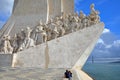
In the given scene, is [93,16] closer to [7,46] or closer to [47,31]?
[47,31]

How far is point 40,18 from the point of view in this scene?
14.9 m

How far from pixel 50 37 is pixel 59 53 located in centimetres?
113

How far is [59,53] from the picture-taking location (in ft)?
40.4

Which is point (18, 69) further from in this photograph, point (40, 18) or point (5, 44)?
point (40, 18)

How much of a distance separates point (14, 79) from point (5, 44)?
261 centimetres

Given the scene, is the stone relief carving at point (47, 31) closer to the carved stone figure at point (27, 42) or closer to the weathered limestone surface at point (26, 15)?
the carved stone figure at point (27, 42)

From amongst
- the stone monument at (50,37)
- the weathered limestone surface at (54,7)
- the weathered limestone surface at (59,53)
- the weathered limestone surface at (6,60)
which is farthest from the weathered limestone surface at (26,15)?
the weathered limestone surface at (6,60)

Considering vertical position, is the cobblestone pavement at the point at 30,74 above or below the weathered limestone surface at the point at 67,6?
below

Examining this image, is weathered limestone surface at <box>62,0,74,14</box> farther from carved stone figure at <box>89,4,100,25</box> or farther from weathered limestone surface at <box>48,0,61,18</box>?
carved stone figure at <box>89,4,100,25</box>

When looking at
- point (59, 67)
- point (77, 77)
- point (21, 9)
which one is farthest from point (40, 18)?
point (77, 77)

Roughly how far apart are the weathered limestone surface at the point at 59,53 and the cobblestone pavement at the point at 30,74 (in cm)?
43

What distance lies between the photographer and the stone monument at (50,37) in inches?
480

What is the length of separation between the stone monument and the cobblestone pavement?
1.33 feet

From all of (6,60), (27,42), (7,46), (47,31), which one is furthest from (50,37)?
Result: (6,60)
